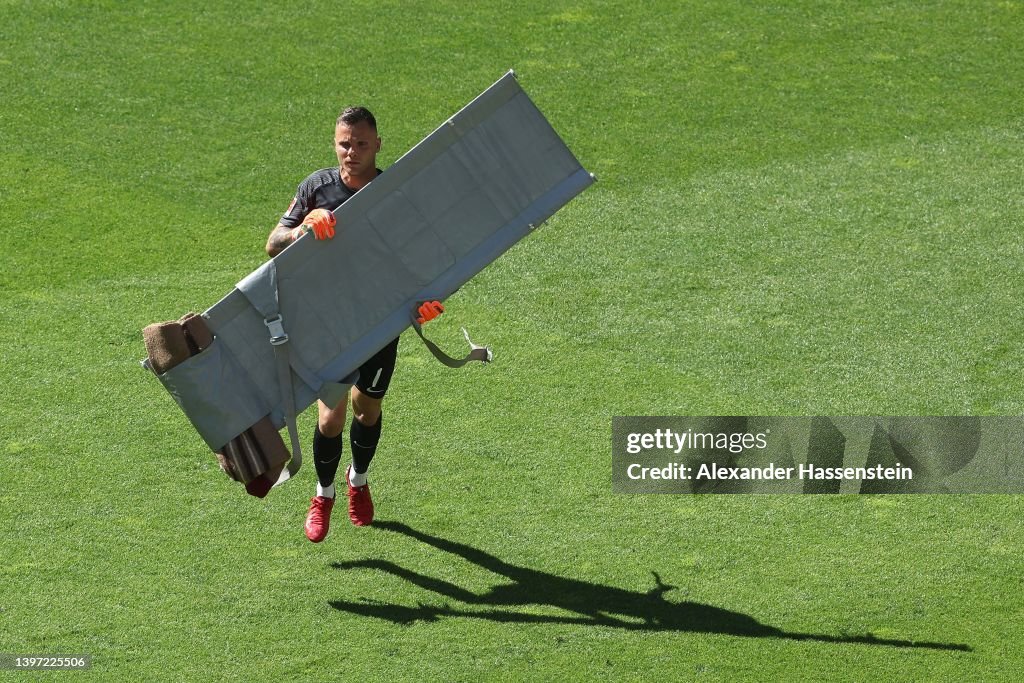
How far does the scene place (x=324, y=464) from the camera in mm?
7809

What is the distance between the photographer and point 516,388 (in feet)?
29.6

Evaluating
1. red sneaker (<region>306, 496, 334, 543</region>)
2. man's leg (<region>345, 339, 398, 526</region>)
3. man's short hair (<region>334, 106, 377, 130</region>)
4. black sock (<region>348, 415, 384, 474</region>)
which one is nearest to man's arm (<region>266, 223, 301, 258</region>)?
man's short hair (<region>334, 106, 377, 130</region>)

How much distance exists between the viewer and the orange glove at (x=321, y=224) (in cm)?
685

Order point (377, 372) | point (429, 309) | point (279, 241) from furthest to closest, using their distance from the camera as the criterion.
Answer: point (377, 372)
point (279, 241)
point (429, 309)

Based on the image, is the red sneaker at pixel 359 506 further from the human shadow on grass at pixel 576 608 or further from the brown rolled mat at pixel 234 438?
the brown rolled mat at pixel 234 438

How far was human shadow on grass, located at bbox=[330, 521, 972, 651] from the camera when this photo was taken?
7.20 meters

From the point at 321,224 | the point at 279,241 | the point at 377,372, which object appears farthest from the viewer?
the point at 377,372

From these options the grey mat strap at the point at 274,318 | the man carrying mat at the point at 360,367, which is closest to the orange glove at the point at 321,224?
the man carrying mat at the point at 360,367

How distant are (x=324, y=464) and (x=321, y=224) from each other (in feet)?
4.71

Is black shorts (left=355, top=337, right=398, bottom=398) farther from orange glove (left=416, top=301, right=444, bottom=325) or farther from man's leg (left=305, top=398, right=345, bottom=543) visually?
orange glove (left=416, top=301, right=444, bottom=325)

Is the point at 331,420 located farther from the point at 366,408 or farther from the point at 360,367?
the point at 360,367

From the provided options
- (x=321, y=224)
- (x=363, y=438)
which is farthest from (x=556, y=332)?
(x=321, y=224)

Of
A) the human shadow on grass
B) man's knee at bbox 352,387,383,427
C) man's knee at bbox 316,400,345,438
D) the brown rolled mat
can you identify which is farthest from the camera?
man's knee at bbox 352,387,383,427

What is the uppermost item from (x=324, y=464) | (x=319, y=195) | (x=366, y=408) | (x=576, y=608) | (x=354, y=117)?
(x=354, y=117)
